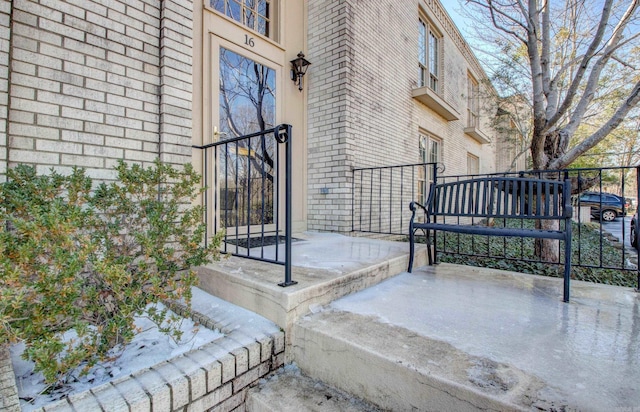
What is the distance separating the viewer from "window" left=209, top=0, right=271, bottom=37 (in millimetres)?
3486

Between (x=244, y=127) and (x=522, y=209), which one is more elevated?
(x=244, y=127)

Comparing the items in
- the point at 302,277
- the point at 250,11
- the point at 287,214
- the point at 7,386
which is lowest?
the point at 7,386

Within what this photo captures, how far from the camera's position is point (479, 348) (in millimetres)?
1370

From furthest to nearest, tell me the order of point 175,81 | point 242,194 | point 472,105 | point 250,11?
point 472,105
point 250,11
point 242,194
point 175,81

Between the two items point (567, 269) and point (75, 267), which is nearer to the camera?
point (75, 267)

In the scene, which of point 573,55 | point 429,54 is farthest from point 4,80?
point 429,54

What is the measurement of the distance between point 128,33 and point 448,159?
766 cm

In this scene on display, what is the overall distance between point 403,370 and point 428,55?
24.9 feet

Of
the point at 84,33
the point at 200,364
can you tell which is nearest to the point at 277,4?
the point at 84,33

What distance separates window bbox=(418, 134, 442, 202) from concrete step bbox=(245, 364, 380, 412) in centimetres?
556

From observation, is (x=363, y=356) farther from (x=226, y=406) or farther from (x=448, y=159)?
(x=448, y=159)

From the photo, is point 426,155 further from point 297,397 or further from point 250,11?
point 297,397

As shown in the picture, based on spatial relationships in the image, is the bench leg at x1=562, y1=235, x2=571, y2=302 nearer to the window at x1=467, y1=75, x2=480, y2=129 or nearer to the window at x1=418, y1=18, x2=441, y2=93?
the window at x1=418, y1=18, x2=441, y2=93

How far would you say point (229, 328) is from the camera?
1656 mm
